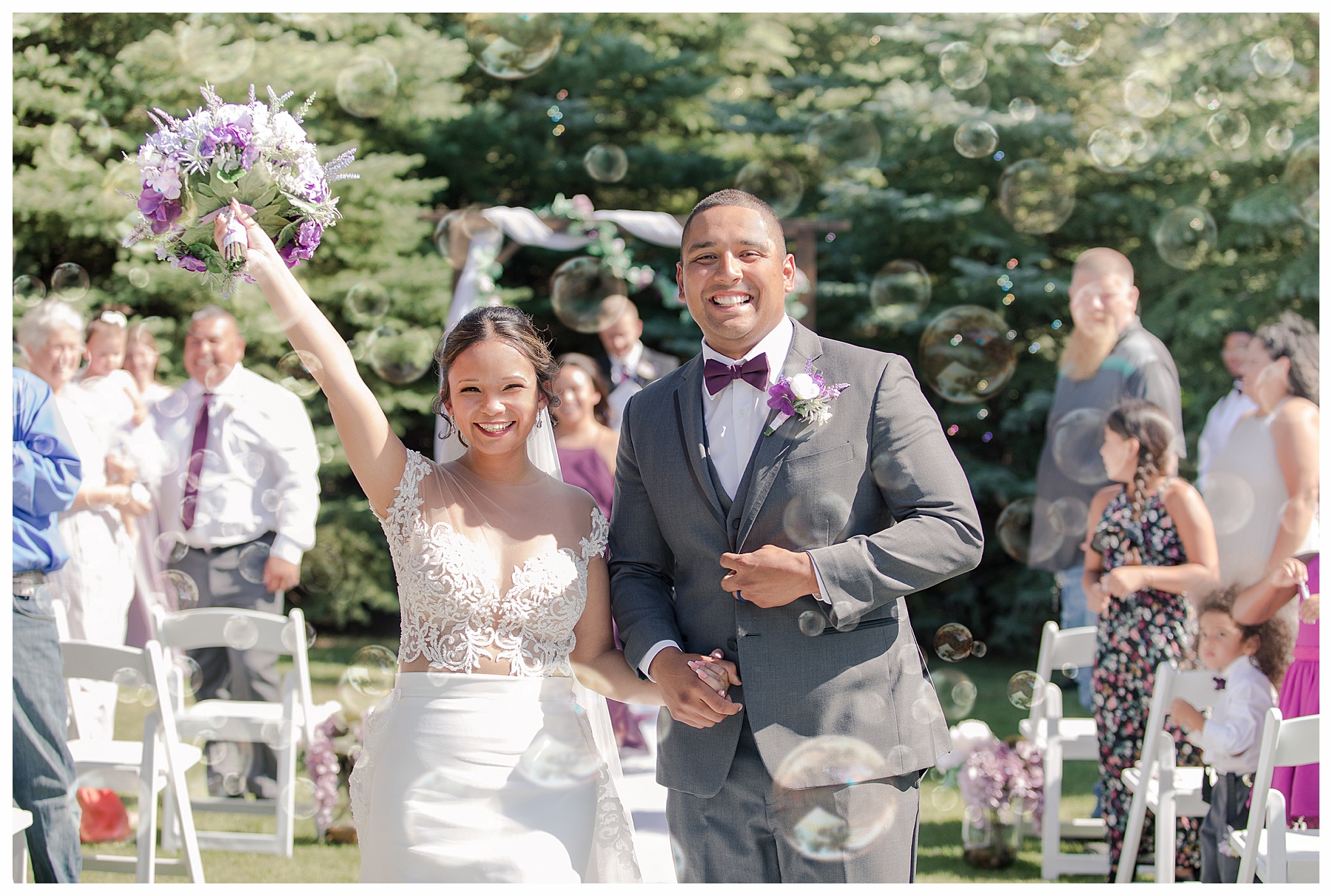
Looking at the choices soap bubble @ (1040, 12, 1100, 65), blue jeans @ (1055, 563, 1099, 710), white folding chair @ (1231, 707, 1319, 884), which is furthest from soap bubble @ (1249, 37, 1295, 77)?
Answer: white folding chair @ (1231, 707, 1319, 884)

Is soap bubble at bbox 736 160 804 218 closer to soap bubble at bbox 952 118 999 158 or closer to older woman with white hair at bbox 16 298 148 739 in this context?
soap bubble at bbox 952 118 999 158

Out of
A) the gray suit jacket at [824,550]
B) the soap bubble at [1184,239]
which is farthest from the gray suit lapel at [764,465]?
the soap bubble at [1184,239]

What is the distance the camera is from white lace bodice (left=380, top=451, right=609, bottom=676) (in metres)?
2.57

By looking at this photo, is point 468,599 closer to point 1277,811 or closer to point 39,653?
point 39,653

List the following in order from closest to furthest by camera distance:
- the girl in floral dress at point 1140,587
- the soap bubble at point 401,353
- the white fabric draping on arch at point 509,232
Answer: the girl in floral dress at point 1140,587, the soap bubble at point 401,353, the white fabric draping on arch at point 509,232

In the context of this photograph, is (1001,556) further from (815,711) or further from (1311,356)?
(815,711)

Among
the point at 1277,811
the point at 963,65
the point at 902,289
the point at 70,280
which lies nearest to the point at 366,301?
the point at 70,280

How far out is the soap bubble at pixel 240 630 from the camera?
4.71 m

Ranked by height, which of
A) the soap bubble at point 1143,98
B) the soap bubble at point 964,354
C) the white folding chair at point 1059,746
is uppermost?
the soap bubble at point 1143,98

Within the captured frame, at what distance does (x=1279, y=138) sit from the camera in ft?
29.8

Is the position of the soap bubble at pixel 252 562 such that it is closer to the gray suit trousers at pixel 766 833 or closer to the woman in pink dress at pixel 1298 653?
the gray suit trousers at pixel 766 833

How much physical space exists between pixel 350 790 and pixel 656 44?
10722 millimetres

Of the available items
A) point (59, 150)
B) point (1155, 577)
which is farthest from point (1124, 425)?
point (59, 150)

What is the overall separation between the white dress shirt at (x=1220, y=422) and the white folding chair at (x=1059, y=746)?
1.66 m
